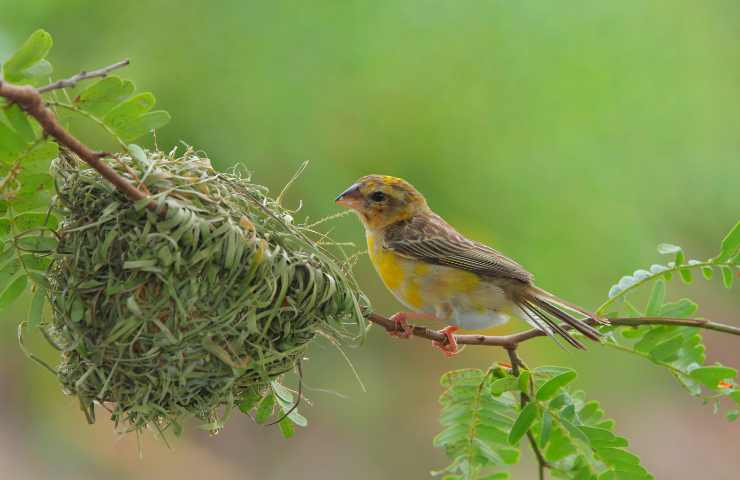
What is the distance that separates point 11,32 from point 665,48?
586 cm

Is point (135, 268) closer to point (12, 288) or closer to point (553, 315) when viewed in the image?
point (12, 288)

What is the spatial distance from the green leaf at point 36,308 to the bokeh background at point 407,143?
428 cm

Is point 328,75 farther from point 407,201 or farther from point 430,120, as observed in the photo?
point 407,201

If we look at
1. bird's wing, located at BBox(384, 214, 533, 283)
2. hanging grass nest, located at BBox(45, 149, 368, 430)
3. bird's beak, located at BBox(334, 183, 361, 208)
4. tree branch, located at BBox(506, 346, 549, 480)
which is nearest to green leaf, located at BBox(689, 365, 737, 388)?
tree branch, located at BBox(506, 346, 549, 480)

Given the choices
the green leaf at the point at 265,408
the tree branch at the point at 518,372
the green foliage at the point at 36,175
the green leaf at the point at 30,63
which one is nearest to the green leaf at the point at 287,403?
the green leaf at the point at 265,408

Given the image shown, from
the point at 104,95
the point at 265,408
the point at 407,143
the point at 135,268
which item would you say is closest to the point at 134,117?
the point at 104,95

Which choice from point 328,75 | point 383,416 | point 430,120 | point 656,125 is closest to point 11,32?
point 328,75

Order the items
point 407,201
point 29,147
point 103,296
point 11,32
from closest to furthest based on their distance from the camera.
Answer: point 29,147
point 103,296
point 407,201
point 11,32

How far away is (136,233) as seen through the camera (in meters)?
2.47

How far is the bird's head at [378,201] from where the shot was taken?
404 cm

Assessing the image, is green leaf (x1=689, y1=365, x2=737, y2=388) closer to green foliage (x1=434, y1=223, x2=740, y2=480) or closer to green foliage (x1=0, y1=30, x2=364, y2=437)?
green foliage (x1=434, y1=223, x2=740, y2=480)

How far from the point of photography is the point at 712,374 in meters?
3.12

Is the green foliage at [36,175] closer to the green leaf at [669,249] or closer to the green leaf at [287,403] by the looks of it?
the green leaf at [287,403]

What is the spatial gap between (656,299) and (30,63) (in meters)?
2.36
